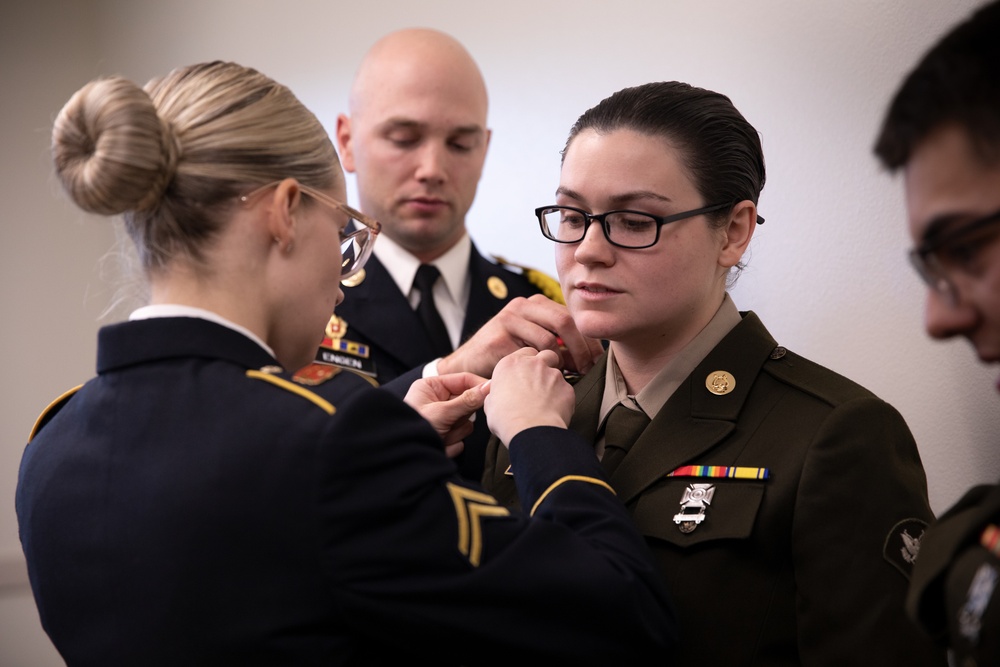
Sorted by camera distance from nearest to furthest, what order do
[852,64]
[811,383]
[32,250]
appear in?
1. [811,383]
2. [852,64]
3. [32,250]

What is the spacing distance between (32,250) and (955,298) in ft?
11.1

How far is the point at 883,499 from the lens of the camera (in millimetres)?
1438

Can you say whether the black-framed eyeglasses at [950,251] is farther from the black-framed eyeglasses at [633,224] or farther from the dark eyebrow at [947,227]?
the black-framed eyeglasses at [633,224]

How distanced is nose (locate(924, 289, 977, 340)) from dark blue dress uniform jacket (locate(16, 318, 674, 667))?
468 millimetres

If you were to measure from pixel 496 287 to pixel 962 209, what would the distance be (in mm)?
1640

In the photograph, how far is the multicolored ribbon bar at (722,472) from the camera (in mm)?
1508

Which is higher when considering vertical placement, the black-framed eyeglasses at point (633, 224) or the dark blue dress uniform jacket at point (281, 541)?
the black-framed eyeglasses at point (633, 224)

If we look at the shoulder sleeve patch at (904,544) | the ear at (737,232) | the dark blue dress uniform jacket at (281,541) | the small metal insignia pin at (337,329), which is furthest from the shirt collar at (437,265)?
the shoulder sleeve patch at (904,544)

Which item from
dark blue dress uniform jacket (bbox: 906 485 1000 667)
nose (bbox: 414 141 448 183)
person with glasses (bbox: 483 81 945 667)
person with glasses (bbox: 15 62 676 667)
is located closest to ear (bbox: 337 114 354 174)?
nose (bbox: 414 141 448 183)

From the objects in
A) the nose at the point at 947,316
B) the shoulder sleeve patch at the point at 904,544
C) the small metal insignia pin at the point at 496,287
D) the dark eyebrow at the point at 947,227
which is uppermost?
the dark eyebrow at the point at 947,227

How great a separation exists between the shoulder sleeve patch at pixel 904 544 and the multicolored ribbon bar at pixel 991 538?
0.32m

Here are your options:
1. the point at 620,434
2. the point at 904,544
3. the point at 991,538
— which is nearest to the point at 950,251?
the point at 991,538

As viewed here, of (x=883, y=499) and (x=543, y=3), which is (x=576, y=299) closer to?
(x=883, y=499)

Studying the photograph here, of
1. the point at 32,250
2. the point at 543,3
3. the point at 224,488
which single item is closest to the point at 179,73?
the point at 224,488
